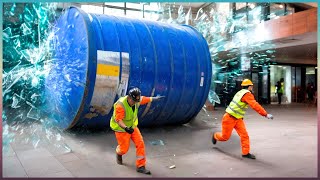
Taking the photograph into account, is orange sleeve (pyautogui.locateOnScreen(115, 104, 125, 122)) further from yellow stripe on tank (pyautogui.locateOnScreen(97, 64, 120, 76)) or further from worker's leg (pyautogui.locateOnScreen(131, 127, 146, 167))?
yellow stripe on tank (pyautogui.locateOnScreen(97, 64, 120, 76))

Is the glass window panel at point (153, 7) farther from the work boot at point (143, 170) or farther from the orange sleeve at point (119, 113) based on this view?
the work boot at point (143, 170)

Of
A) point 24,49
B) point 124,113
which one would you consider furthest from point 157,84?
point 24,49

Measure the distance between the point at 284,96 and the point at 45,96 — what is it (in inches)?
657

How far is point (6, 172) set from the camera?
422 centimetres

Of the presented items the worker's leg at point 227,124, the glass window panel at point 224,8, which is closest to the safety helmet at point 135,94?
the worker's leg at point 227,124

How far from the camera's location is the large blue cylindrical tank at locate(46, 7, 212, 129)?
5.92 meters

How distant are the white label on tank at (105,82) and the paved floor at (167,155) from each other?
68cm

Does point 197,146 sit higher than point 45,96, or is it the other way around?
point 45,96

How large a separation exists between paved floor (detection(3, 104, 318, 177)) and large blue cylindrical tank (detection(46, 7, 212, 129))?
54 centimetres

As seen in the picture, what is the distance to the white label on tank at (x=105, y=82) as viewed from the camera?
19.3ft

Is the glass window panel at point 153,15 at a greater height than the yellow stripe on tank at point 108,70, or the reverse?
the glass window panel at point 153,15

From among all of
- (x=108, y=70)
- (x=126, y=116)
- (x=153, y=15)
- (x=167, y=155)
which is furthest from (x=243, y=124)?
(x=153, y=15)

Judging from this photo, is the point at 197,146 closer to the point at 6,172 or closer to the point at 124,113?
the point at 124,113

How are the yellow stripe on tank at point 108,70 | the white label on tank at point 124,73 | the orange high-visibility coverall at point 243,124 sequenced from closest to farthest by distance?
the orange high-visibility coverall at point 243,124 → the yellow stripe on tank at point 108,70 → the white label on tank at point 124,73
